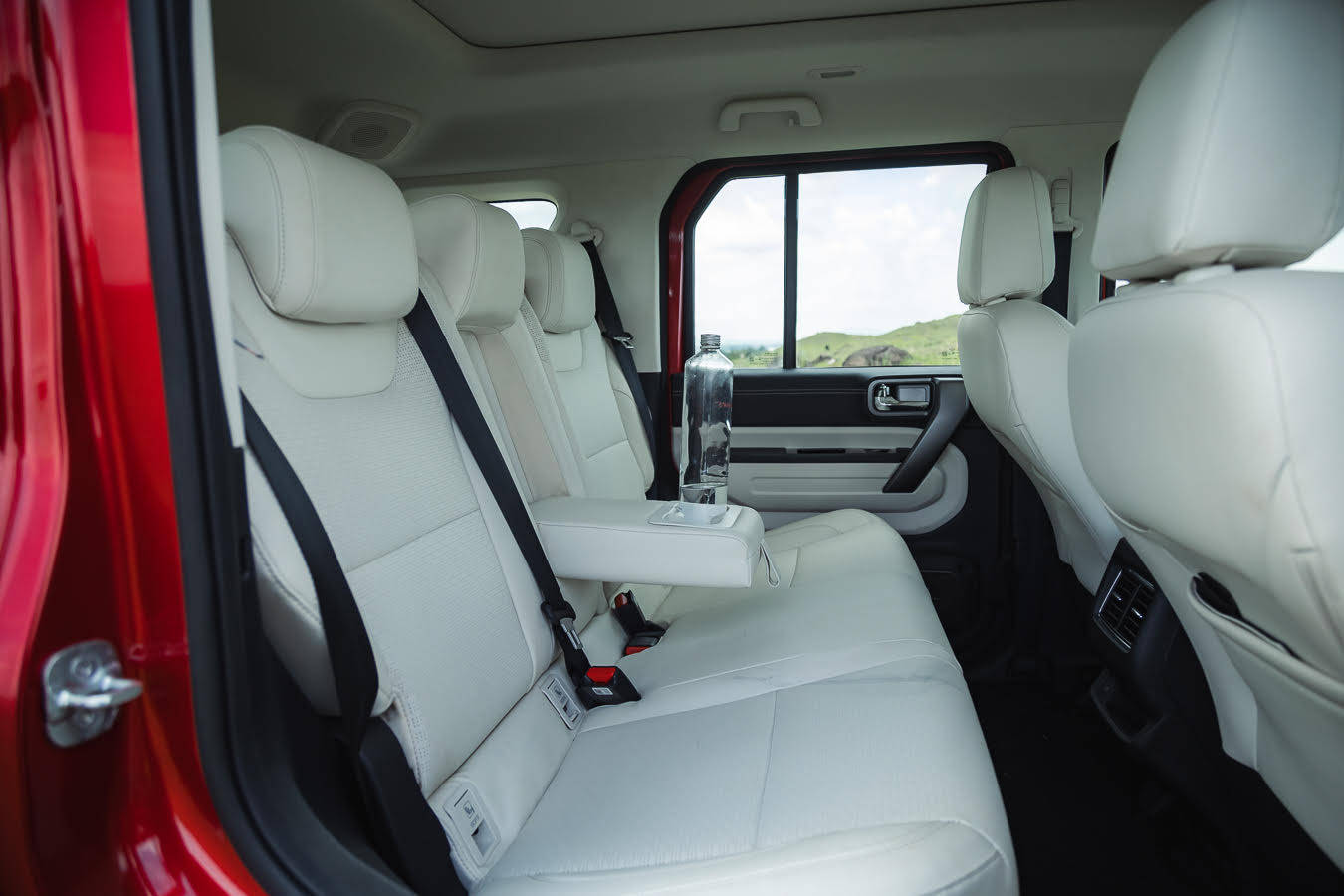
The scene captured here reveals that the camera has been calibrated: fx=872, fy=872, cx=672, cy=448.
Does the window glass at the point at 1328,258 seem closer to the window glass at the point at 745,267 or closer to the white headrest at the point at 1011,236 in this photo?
the white headrest at the point at 1011,236

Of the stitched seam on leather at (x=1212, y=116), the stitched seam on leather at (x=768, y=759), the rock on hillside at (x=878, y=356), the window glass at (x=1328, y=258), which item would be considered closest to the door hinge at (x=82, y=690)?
the stitched seam on leather at (x=768, y=759)

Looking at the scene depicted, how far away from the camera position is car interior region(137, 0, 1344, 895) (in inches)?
32.7

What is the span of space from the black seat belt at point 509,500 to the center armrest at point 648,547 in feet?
0.57

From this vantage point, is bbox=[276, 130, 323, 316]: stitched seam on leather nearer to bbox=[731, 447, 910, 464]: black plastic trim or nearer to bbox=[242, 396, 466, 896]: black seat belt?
bbox=[242, 396, 466, 896]: black seat belt

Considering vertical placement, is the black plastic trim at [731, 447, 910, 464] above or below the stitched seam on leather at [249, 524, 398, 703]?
below

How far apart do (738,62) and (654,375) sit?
98 centimetres

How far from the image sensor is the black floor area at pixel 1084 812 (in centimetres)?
156

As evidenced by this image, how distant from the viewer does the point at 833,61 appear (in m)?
2.23

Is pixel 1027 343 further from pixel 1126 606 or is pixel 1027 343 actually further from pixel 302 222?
pixel 302 222

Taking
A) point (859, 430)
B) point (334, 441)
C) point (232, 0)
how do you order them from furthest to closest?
A: point (859, 430) → point (232, 0) → point (334, 441)

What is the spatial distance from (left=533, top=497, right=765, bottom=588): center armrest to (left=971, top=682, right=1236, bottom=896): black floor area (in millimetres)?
744

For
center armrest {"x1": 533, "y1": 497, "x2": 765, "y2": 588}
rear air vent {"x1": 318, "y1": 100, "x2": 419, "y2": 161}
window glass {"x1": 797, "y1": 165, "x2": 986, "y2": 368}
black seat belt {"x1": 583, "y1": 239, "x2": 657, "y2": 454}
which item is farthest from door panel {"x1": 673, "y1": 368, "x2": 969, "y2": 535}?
rear air vent {"x1": 318, "y1": 100, "x2": 419, "y2": 161}

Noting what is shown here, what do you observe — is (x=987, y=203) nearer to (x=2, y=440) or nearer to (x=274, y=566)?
(x=274, y=566)

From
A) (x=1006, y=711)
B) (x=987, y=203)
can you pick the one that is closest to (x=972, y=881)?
(x=987, y=203)
